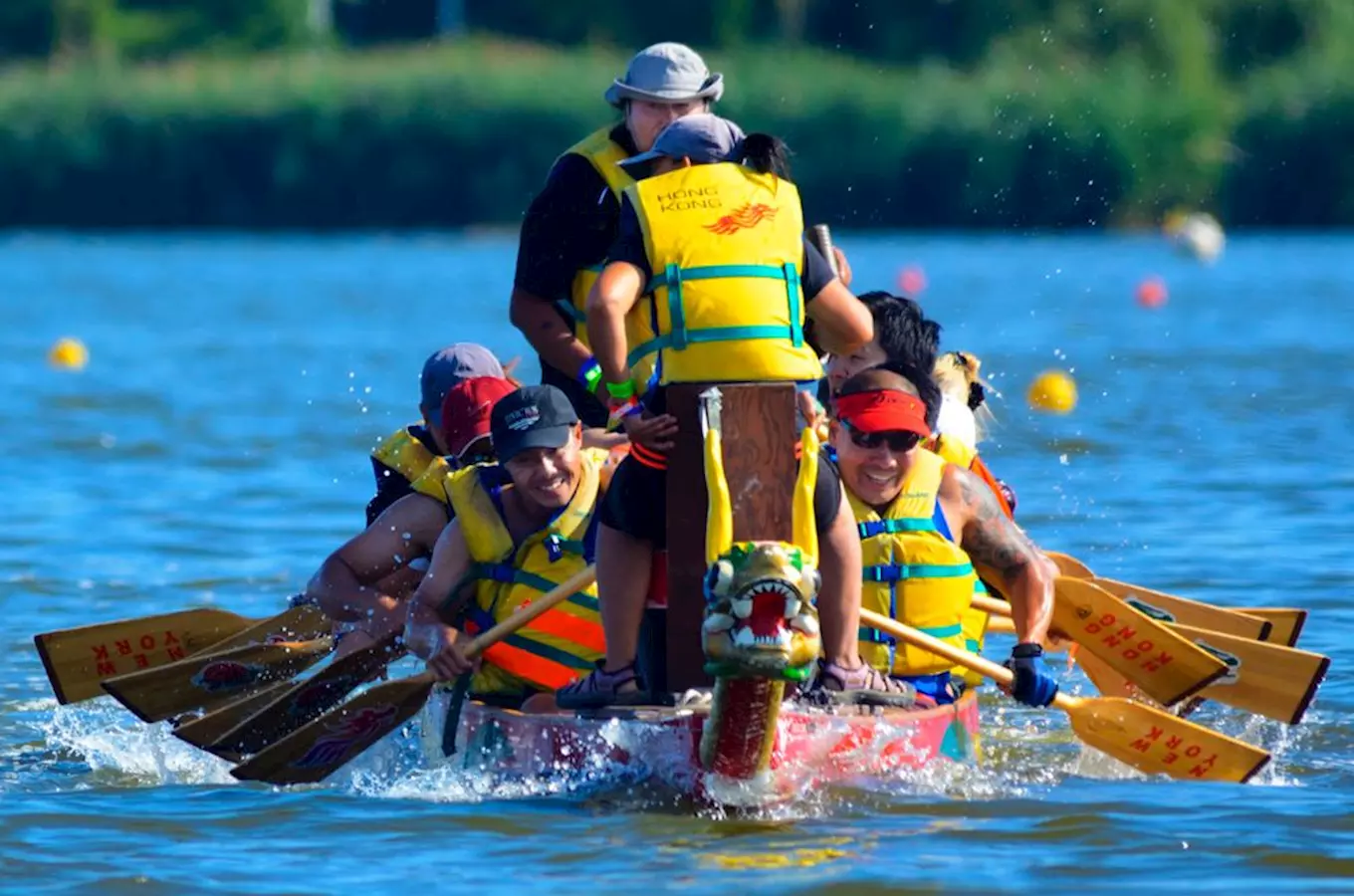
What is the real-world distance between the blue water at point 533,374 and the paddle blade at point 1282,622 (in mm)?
300

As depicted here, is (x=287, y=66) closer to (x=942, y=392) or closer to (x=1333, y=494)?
(x=1333, y=494)

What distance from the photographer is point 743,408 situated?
23.9ft

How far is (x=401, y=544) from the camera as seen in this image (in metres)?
8.62

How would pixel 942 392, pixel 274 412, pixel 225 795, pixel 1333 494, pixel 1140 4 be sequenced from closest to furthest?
pixel 225 795 → pixel 942 392 → pixel 1333 494 → pixel 274 412 → pixel 1140 4

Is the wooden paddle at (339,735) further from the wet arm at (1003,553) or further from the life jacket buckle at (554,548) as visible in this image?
the wet arm at (1003,553)

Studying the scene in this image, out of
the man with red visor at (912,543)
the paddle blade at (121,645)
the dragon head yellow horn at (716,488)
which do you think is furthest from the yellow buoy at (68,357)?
the dragon head yellow horn at (716,488)

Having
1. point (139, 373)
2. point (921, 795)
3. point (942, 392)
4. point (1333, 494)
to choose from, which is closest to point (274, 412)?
point (139, 373)

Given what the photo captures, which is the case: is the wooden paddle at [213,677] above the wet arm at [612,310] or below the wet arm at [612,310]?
below

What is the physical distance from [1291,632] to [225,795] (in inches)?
153

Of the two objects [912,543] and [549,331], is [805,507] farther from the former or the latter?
[549,331]

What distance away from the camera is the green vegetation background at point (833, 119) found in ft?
138

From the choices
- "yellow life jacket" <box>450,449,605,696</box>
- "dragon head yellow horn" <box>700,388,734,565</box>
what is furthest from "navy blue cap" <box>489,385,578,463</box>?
"dragon head yellow horn" <box>700,388,734,565</box>

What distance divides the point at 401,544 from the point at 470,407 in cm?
50

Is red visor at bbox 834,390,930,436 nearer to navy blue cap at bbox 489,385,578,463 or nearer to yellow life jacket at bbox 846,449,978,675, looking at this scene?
yellow life jacket at bbox 846,449,978,675
